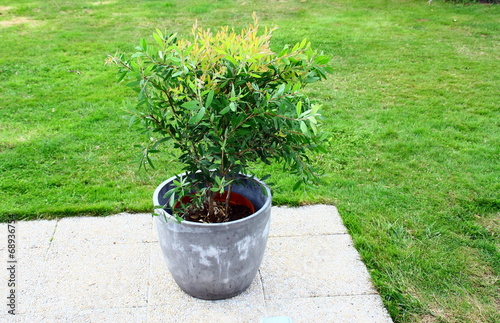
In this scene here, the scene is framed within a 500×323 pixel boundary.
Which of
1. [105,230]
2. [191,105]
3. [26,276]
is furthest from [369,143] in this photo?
[26,276]

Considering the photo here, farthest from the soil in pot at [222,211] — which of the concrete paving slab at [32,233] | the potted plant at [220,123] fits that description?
the concrete paving slab at [32,233]

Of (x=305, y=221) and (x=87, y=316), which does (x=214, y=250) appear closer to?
(x=87, y=316)

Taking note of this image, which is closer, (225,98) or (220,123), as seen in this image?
(225,98)

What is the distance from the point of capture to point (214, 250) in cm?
289

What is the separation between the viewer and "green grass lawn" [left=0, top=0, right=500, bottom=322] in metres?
3.62

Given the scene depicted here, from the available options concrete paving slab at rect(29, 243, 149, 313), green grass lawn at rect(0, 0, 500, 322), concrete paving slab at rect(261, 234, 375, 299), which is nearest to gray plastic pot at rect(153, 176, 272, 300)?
concrete paving slab at rect(261, 234, 375, 299)

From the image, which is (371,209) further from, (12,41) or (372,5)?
(372,5)

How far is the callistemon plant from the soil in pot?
250mm

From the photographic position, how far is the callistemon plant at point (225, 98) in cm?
253

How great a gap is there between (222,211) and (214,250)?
0.38 m

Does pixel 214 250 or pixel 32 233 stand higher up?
pixel 214 250

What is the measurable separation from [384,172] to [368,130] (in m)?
1.06

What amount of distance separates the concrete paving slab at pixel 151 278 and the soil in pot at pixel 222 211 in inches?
21.5

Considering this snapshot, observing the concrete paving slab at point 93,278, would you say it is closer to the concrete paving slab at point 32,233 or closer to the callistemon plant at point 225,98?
the concrete paving slab at point 32,233
